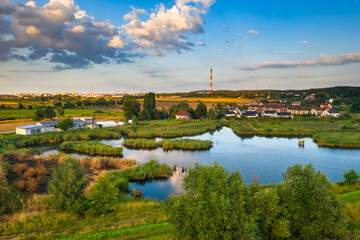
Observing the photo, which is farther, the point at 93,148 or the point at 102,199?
the point at 93,148

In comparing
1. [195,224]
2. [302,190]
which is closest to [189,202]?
[195,224]

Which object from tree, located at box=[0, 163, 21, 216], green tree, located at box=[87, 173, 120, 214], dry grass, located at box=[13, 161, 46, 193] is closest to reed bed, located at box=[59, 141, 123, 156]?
dry grass, located at box=[13, 161, 46, 193]

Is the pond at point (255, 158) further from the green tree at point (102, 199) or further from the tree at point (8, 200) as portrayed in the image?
the tree at point (8, 200)

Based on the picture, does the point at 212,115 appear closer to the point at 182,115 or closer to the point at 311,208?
the point at 182,115

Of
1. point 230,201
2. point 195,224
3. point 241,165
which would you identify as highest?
point 230,201

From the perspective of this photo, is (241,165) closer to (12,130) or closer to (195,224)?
(195,224)

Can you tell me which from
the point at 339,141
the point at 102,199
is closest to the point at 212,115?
A: the point at 339,141

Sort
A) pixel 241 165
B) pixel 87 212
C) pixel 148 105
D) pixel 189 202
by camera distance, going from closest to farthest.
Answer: pixel 189 202
pixel 87 212
pixel 241 165
pixel 148 105
